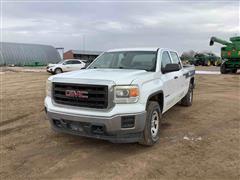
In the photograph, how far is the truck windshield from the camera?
20.4ft

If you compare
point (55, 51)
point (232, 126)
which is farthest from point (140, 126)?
point (55, 51)

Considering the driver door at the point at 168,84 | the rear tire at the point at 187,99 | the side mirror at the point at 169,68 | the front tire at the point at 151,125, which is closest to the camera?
the front tire at the point at 151,125

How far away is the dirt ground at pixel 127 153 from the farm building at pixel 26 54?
186 ft

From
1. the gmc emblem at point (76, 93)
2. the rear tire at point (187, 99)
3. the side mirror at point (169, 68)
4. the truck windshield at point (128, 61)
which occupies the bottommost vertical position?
the rear tire at point (187, 99)

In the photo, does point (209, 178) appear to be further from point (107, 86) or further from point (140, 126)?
point (107, 86)

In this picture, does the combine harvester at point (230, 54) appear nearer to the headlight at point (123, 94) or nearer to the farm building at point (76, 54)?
the headlight at point (123, 94)

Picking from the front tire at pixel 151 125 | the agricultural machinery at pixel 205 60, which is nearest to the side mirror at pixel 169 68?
the front tire at pixel 151 125

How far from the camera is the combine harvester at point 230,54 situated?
24.7 m

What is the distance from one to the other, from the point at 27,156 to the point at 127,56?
3004mm

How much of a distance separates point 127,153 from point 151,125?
2.16ft

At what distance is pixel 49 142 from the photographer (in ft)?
19.3

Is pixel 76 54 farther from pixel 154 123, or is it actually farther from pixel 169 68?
pixel 154 123

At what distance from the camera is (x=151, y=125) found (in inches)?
210

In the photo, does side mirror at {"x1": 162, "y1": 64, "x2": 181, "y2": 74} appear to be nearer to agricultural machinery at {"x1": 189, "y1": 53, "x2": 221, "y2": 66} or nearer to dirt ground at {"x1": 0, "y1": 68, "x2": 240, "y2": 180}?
dirt ground at {"x1": 0, "y1": 68, "x2": 240, "y2": 180}
